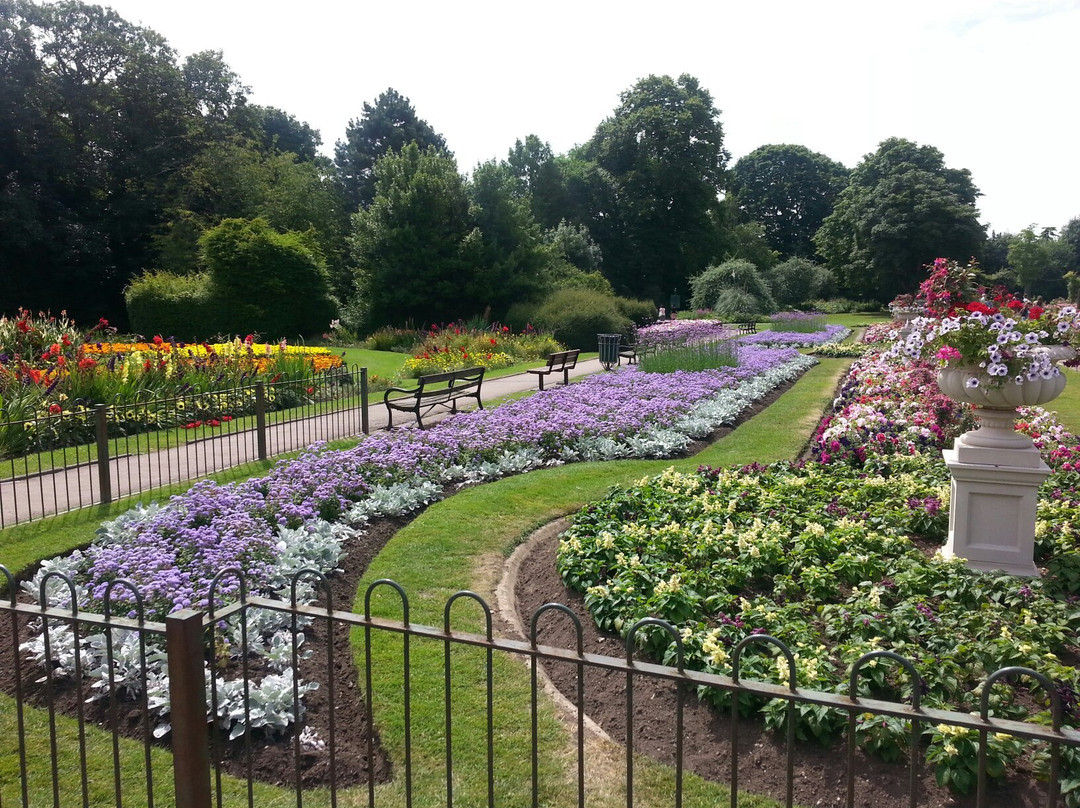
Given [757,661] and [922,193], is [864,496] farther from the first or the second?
[922,193]

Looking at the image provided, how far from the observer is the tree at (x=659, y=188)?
49.6 metres

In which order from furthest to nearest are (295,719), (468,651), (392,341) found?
1. (392,341)
2. (468,651)
3. (295,719)

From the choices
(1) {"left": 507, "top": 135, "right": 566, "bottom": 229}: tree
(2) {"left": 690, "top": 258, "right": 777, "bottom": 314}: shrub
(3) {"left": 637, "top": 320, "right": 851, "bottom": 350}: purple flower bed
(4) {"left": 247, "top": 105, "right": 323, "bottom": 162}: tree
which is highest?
(4) {"left": 247, "top": 105, "right": 323, "bottom": 162}: tree

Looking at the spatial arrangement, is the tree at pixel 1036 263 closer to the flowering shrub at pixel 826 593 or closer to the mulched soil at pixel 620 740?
the flowering shrub at pixel 826 593

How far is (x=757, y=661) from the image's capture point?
3926 millimetres

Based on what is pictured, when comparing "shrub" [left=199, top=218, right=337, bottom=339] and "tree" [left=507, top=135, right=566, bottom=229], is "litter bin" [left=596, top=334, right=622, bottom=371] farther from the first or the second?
"tree" [left=507, top=135, right=566, bottom=229]

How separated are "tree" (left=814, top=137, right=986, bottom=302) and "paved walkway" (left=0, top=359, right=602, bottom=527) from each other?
146 ft

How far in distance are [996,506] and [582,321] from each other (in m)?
21.9

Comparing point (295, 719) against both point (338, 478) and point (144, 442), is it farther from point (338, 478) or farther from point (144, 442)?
point (144, 442)

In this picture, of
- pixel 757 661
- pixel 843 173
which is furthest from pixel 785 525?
pixel 843 173

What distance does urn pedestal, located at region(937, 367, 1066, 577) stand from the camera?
5160mm

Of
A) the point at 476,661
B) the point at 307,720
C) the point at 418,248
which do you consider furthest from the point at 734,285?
the point at 307,720

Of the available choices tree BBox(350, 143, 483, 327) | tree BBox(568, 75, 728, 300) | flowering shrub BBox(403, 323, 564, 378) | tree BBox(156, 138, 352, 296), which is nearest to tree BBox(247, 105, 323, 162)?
tree BBox(156, 138, 352, 296)

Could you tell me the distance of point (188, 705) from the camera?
258 cm
